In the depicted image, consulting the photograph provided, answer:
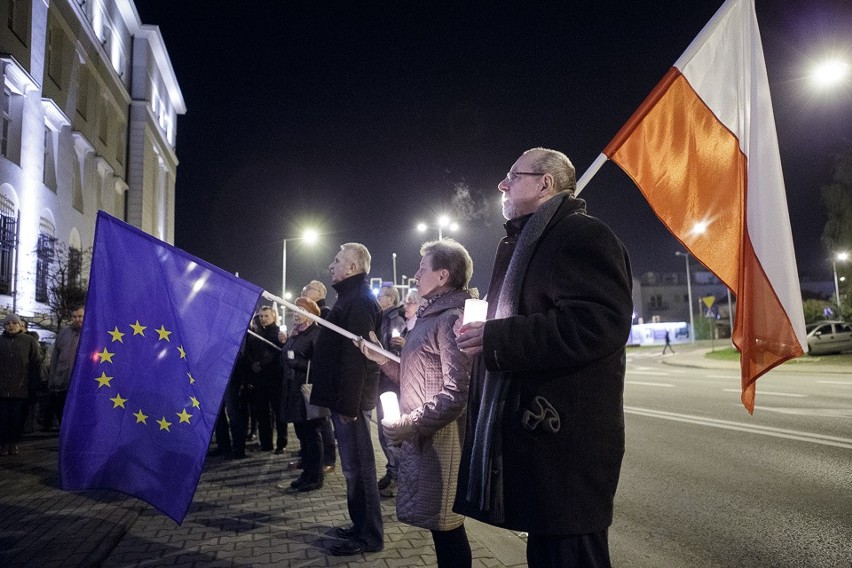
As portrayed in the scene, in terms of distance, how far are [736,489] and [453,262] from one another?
4577 mm

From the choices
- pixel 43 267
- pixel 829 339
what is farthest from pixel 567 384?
pixel 829 339

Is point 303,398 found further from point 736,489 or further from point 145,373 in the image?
point 736,489

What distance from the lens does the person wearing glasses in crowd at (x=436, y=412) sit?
3148 millimetres

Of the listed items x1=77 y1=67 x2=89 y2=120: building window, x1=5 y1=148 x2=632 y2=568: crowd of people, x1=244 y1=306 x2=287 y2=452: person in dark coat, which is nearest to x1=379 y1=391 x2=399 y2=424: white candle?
x1=5 y1=148 x2=632 y2=568: crowd of people

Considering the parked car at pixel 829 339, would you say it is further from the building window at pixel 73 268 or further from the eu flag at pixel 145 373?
the eu flag at pixel 145 373

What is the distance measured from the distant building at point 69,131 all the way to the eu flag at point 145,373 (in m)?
14.3

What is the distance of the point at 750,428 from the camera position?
983cm

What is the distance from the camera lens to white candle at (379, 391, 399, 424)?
118 inches

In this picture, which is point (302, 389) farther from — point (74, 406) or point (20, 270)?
point (20, 270)

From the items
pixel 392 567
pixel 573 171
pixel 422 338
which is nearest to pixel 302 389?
pixel 392 567

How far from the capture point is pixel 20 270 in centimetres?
1688

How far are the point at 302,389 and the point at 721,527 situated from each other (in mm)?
4286

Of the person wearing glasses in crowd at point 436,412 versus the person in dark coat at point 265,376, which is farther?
the person in dark coat at point 265,376

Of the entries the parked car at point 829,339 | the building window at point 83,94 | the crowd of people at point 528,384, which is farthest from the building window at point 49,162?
the parked car at point 829,339
